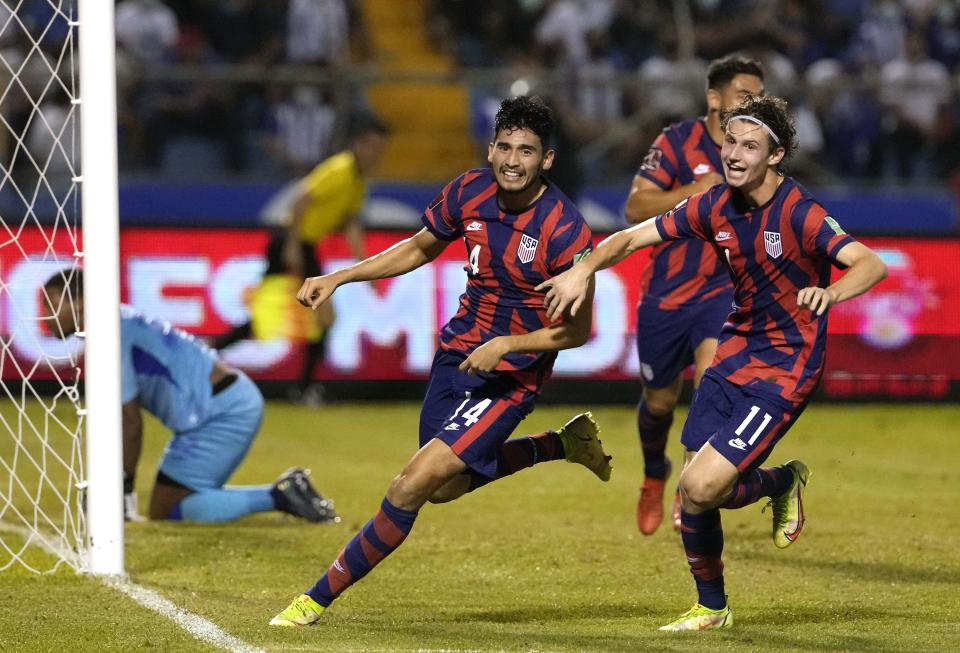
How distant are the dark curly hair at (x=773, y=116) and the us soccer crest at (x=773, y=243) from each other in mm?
325

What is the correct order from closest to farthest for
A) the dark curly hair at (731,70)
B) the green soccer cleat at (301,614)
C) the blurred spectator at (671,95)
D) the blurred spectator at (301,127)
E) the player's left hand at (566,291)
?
the player's left hand at (566,291), the green soccer cleat at (301,614), the dark curly hair at (731,70), the blurred spectator at (301,127), the blurred spectator at (671,95)

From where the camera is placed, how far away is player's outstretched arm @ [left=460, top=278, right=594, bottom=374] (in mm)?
6266

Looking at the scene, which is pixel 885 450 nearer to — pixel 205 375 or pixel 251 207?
pixel 205 375

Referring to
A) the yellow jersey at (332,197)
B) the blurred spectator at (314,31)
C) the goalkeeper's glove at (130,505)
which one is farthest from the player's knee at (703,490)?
the blurred spectator at (314,31)

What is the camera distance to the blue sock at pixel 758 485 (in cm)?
655

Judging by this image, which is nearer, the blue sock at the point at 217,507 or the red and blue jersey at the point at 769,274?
the red and blue jersey at the point at 769,274

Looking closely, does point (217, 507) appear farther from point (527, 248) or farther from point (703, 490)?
Answer: point (703, 490)

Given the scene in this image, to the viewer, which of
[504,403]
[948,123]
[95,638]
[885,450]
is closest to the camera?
[95,638]

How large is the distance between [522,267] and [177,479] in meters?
3.37

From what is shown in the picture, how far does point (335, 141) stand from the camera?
53.5 feet

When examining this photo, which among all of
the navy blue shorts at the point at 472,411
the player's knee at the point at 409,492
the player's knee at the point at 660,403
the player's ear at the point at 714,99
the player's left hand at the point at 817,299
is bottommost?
the player's knee at the point at 660,403

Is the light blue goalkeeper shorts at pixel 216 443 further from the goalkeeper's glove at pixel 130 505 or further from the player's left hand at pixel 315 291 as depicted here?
the player's left hand at pixel 315 291

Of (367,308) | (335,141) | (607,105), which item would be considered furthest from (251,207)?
(607,105)

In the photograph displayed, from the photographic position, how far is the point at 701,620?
20.8 feet
